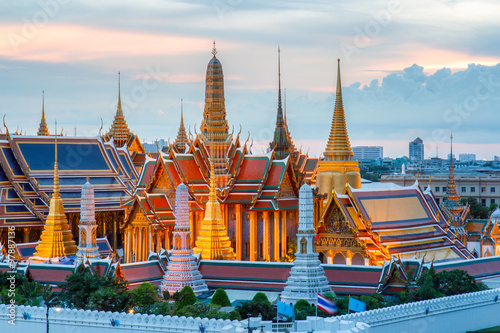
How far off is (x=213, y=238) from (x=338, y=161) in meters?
8.65

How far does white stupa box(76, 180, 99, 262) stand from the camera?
47.5 m

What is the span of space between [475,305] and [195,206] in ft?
63.1

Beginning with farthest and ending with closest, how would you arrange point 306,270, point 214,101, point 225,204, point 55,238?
point 214,101
point 225,204
point 55,238
point 306,270

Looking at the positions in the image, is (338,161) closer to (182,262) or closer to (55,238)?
(182,262)

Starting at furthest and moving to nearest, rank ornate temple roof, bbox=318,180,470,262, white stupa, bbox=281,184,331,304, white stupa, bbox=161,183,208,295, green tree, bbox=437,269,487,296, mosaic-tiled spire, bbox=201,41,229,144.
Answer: mosaic-tiled spire, bbox=201,41,229,144 → ornate temple roof, bbox=318,180,470,262 → white stupa, bbox=161,183,208,295 → green tree, bbox=437,269,487,296 → white stupa, bbox=281,184,331,304

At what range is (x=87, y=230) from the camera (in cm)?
4772

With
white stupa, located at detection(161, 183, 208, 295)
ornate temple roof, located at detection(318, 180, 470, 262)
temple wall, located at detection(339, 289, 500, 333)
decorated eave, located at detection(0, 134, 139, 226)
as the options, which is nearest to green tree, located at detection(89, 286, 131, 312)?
white stupa, located at detection(161, 183, 208, 295)

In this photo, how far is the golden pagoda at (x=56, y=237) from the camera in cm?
5062

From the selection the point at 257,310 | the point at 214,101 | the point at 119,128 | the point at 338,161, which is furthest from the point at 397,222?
the point at 119,128

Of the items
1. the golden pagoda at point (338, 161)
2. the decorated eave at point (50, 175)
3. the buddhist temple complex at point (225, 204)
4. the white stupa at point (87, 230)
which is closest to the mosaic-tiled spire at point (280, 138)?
the buddhist temple complex at point (225, 204)

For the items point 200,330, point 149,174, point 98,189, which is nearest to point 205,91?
point 149,174

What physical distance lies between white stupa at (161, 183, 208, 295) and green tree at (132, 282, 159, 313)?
3.24 m

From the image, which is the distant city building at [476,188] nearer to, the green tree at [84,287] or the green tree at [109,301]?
the green tree at [84,287]

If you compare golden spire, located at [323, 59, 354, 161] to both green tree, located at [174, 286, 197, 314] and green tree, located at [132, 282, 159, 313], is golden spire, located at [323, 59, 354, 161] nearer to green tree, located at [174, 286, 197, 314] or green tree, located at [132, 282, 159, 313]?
green tree, located at [174, 286, 197, 314]
